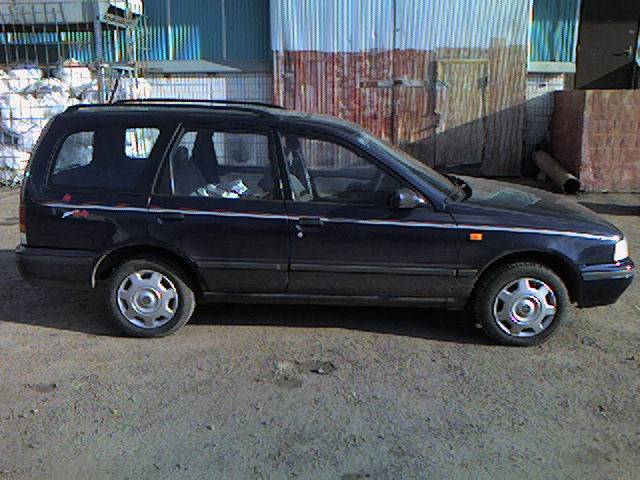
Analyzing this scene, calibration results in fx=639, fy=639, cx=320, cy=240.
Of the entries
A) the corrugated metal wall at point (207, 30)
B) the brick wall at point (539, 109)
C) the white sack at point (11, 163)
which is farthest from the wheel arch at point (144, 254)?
the brick wall at point (539, 109)

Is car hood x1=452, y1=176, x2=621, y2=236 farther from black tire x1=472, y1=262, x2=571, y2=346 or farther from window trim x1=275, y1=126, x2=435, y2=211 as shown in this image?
window trim x1=275, y1=126, x2=435, y2=211

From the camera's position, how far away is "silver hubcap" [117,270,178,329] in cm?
477

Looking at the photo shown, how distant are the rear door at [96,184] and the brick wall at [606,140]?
25.6 feet

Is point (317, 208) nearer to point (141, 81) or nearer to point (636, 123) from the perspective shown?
point (636, 123)

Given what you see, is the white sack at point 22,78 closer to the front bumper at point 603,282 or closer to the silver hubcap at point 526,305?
the silver hubcap at point 526,305

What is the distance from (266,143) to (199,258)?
982mm

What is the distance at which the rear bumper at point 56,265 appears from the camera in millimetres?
4785

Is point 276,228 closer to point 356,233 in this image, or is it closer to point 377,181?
point 356,233

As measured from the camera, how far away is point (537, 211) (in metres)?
4.64

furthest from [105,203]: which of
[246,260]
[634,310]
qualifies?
[634,310]

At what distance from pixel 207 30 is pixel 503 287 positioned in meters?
9.83

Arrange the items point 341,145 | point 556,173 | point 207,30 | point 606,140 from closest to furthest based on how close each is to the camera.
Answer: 1. point 341,145
2. point 606,140
3. point 556,173
4. point 207,30

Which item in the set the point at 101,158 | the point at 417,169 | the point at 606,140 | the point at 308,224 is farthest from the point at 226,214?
the point at 606,140

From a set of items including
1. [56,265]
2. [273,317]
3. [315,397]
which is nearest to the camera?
[315,397]
